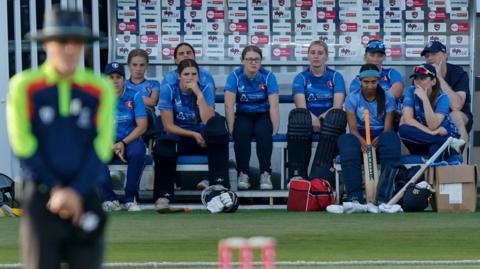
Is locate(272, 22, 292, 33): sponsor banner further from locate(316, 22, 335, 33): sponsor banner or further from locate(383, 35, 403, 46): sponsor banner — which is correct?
locate(383, 35, 403, 46): sponsor banner

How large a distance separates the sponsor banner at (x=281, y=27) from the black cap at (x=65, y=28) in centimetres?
1067

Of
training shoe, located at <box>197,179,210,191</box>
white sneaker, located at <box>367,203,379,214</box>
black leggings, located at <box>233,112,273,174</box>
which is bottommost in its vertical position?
white sneaker, located at <box>367,203,379,214</box>

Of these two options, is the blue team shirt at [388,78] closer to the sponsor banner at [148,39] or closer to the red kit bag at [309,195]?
the red kit bag at [309,195]

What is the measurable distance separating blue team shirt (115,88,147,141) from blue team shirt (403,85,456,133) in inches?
112

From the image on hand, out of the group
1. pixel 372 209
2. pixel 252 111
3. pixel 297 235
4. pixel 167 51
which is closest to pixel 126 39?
pixel 167 51

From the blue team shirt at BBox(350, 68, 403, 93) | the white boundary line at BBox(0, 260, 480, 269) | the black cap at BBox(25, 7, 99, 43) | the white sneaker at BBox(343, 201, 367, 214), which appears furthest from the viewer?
the blue team shirt at BBox(350, 68, 403, 93)

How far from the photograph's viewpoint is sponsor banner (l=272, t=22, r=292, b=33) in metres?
17.6

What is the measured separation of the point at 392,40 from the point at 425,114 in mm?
2236

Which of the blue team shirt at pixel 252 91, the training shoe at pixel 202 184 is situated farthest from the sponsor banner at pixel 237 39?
the training shoe at pixel 202 184

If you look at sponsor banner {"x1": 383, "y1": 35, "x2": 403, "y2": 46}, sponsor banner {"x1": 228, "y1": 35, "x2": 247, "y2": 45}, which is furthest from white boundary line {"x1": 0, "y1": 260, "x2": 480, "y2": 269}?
sponsor banner {"x1": 383, "y1": 35, "x2": 403, "y2": 46}

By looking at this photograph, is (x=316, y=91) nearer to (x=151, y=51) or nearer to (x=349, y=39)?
(x=349, y=39)

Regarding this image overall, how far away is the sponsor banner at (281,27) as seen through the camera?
17.6m

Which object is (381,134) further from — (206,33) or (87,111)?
(87,111)

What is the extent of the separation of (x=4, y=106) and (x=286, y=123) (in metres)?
3.25
